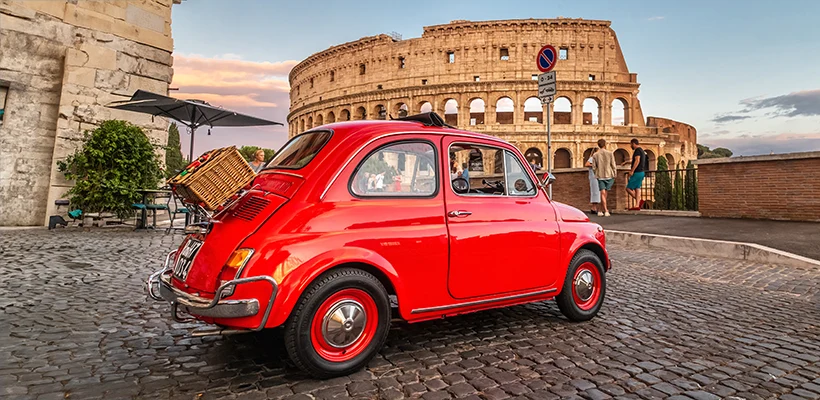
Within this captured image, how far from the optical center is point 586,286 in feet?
12.4

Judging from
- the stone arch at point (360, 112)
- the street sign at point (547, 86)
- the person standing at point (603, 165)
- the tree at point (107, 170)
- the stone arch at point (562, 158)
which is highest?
the stone arch at point (360, 112)

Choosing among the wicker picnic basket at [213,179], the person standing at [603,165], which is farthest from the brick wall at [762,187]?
the wicker picnic basket at [213,179]

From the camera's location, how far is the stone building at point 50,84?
8984 mm

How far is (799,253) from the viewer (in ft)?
20.9

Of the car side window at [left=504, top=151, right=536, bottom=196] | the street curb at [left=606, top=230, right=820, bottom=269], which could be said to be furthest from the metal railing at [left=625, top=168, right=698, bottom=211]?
the car side window at [left=504, top=151, right=536, bottom=196]

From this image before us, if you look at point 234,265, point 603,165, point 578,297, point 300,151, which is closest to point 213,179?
point 300,151

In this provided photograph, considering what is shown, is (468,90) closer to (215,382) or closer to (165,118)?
(165,118)

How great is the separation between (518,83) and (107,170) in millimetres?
46637

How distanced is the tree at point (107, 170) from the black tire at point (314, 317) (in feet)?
28.5

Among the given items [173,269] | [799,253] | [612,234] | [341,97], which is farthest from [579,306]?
[341,97]

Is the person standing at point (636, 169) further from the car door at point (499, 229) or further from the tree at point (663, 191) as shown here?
the car door at point (499, 229)

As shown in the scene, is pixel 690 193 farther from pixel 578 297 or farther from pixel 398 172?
pixel 398 172

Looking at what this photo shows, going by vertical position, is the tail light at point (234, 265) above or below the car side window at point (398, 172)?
below

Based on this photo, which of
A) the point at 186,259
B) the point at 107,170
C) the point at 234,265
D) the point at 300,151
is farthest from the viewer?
the point at 107,170
